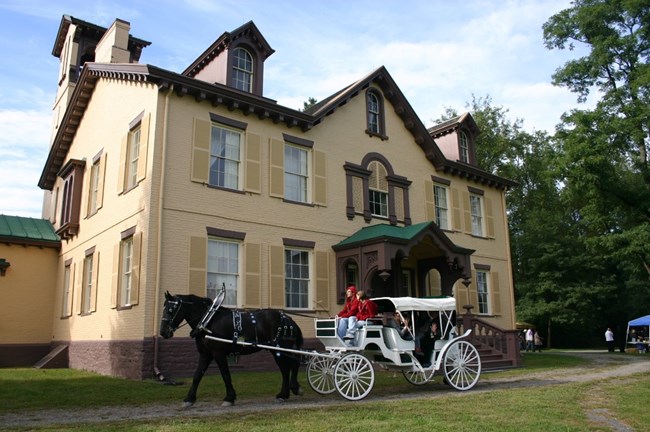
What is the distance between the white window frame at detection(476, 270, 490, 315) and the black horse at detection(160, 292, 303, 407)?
603 inches

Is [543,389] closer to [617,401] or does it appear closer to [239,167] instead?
[617,401]

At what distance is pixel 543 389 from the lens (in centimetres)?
1243

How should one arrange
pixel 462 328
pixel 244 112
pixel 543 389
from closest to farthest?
pixel 543 389
pixel 244 112
pixel 462 328

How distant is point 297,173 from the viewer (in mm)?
19453

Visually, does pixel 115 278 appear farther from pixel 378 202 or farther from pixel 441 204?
pixel 441 204

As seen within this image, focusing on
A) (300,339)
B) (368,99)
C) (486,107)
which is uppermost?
(486,107)

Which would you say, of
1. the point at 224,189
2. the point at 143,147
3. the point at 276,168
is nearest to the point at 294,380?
the point at 224,189

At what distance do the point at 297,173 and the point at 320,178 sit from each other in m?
0.83

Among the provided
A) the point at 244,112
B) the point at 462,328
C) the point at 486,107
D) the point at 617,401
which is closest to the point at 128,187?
the point at 244,112

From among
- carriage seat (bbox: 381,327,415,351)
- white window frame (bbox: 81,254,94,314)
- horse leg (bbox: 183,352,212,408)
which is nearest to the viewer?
horse leg (bbox: 183,352,212,408)

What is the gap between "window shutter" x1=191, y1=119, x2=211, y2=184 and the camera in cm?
1684

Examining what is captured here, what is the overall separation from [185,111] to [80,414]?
973 cm

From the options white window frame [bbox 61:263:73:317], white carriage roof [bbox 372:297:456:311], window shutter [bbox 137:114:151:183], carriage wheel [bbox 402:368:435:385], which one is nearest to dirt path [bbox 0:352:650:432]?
carriage wheel [bbox 402:368:435:385]

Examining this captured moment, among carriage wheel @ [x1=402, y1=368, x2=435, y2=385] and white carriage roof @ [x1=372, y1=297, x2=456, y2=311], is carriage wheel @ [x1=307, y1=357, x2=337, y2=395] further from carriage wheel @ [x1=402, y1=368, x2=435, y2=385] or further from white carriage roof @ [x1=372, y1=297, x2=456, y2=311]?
carriage wheel @ [x1=402, y1=368, x2=435, y2=385]
